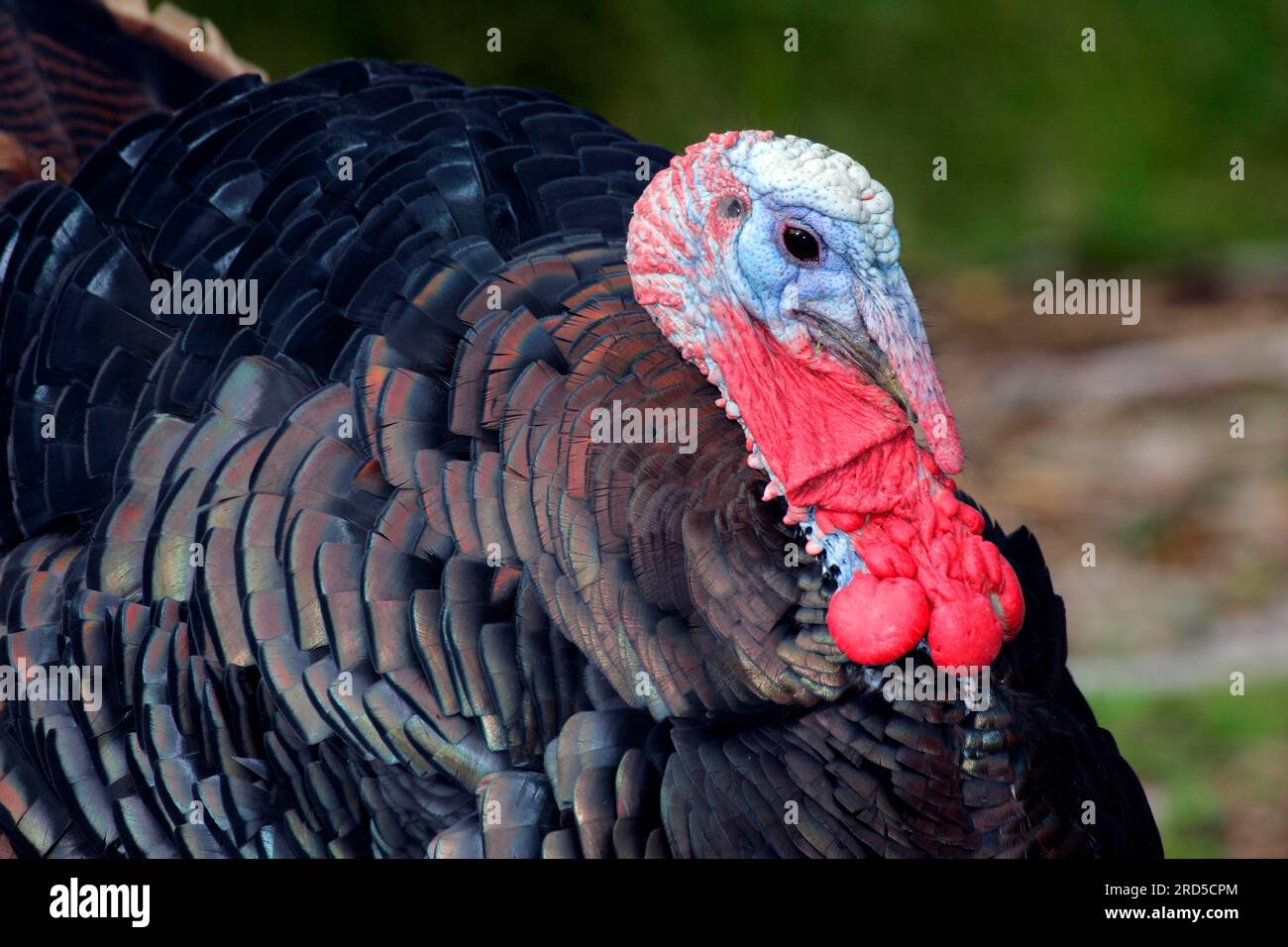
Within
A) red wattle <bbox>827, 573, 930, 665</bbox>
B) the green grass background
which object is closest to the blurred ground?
the green grass background

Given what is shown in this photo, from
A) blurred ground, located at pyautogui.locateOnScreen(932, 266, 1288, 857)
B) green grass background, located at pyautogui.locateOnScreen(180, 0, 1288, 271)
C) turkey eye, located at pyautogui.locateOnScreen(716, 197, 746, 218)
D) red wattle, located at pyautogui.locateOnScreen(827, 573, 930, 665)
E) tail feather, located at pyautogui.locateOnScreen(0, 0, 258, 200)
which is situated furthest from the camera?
green grass background, located at pyautogui.locateOnScreen(180, 0, 1288, 271)

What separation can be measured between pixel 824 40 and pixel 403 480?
4420mm

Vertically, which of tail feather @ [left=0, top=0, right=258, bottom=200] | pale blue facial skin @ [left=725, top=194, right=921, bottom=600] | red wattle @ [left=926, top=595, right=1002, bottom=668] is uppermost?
tail feather @ [left=0, top=0, right=258, bottom=200]

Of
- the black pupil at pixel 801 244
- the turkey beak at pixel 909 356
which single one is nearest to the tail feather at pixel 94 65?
the black pupil at pixel 801 244

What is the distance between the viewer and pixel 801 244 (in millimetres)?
2201

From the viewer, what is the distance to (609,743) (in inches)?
86.0

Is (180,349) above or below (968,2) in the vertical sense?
below

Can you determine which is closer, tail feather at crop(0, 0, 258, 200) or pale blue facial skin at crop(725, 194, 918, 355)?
pale blue facial skin at crop(725, 194, 918, 355)

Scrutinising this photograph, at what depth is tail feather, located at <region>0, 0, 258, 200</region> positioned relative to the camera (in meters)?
3.46

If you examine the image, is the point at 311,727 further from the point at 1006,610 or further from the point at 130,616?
the point at 1006,610

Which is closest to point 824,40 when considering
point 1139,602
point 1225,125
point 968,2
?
point 968,2

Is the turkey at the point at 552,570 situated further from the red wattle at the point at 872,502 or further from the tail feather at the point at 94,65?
the tail feather at the point at 94,65

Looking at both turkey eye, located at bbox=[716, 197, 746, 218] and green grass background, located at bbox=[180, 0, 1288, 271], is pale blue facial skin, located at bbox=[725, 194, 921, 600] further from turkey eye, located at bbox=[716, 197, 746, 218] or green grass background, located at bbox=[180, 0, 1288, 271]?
green grass background, located at bbox=[180, 0, 1288, 271]

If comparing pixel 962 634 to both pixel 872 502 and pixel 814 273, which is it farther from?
pixel 814 273
